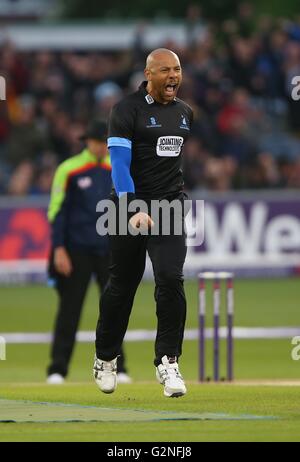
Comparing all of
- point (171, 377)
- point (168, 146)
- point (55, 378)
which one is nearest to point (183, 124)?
point (168, 146)

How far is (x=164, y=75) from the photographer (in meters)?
11.3

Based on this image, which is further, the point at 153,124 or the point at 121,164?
the point at 153,124

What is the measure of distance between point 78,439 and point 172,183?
8.48ft

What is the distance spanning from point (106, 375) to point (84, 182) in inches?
162

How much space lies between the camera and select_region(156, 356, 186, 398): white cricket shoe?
11.3 meters

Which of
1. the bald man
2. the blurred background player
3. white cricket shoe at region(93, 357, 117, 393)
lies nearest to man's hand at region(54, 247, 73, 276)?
the blurred background player

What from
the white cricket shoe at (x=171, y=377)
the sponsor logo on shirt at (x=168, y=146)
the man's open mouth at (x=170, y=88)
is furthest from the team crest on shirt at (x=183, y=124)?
the white cricket shoe at (x=171, y=377)

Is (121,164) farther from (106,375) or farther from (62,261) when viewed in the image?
(62,261)

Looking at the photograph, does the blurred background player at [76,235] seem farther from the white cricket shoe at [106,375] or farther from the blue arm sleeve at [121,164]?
the blue arm sleeve at [121,164]

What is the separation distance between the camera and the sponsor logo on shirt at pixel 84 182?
1559 centimetres

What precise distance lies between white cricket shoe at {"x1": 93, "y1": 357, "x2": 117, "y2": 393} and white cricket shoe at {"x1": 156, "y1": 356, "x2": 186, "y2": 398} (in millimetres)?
554

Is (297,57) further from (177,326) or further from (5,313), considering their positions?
(177,326)

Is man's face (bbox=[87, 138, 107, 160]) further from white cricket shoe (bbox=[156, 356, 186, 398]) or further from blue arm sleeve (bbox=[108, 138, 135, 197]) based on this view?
white cricket shoe (bbox=[156, 356, 186, 398])

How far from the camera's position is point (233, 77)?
29219 mm
